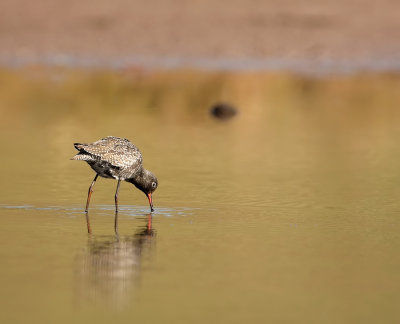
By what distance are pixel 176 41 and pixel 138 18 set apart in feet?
7.81

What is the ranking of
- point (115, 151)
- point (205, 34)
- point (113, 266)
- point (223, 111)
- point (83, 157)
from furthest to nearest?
point (205, 34) < point (223, 111) < point (115, 151) < point (83, 157) < point (113, 266)

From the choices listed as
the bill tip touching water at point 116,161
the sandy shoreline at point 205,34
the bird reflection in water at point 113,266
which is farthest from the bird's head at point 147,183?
the sandy shoreline at point 205,34

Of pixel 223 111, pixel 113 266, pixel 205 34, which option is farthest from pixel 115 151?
pixel 205 34

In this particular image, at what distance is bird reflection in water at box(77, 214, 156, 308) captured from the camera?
8.37 metres

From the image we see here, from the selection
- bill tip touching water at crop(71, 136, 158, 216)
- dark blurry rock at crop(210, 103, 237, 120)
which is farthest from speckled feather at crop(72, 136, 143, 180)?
Answer: dark blurry rock at crop(210, 103, 237, 120)

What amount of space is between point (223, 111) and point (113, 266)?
1424 centimetres

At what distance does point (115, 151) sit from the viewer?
40.6 feet

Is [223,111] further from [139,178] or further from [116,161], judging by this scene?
[116,161]

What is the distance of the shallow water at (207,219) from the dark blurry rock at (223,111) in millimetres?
A: 329

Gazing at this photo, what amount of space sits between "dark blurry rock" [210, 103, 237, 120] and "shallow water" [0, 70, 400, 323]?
0.33 metres

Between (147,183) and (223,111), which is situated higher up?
(223,111)

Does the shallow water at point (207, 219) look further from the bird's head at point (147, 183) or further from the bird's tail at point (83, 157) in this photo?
the bird's tail at point (83, 157)

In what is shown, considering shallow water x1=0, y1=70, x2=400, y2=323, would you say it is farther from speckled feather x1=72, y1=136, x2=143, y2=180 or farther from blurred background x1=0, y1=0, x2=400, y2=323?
speckled feather x1=72, y1=136, x2=143, y2=180

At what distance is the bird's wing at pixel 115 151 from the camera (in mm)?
12180
